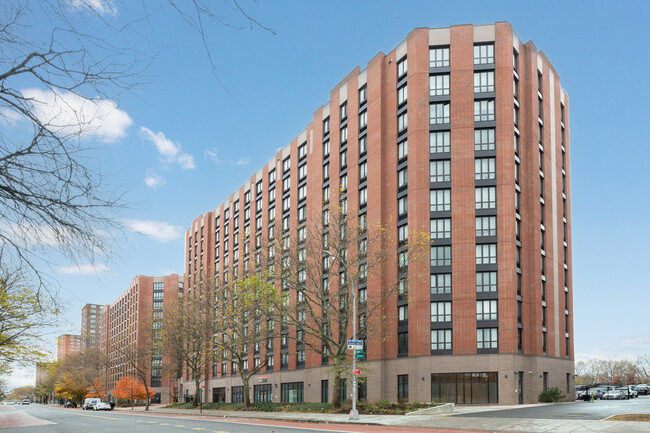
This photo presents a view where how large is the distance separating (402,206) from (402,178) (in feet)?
9.52

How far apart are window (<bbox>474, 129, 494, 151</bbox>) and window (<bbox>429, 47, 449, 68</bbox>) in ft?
25.6

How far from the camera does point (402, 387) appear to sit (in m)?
58.7

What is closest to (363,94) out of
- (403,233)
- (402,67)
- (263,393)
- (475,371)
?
(402,67)

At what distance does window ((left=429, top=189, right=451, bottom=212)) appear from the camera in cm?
5919

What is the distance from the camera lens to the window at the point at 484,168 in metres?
59.0

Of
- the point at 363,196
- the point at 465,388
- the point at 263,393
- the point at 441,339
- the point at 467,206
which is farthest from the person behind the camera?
the point at 263,393

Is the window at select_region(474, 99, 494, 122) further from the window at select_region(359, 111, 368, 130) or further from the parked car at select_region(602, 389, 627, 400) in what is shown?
the parked car at select_region(602, 389, 627, 400)

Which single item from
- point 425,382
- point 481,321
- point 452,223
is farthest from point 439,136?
point 425,382

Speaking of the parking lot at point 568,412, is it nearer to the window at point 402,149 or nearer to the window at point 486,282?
the window at point 486,282

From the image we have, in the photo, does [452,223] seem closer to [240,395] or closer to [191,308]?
[191,308]

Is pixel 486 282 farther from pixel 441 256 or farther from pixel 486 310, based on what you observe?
pixel 441 256

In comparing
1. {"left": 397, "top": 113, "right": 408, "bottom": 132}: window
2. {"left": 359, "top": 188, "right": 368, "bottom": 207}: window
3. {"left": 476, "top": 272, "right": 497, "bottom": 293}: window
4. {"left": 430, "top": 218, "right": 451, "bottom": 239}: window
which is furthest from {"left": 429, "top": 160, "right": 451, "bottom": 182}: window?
{"left": 476, "top": 272, "right": 497, "bottom": 293}: window

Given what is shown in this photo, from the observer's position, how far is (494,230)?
58.0 meters

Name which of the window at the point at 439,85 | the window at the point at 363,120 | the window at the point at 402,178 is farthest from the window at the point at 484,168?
the window at the point at 363,120
